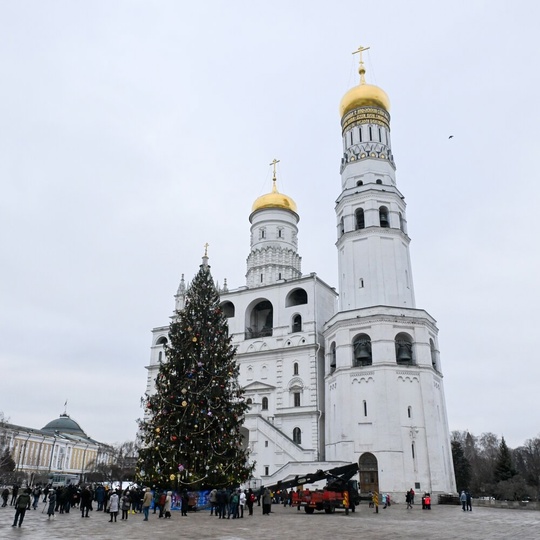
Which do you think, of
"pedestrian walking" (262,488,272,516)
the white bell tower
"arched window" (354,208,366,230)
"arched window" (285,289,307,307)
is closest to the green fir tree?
the white bell tower

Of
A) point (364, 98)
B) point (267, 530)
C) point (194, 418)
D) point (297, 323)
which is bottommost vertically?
point (267, 530)

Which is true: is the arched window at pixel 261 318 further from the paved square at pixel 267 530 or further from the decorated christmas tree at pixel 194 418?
the paved square at pixel 267 530

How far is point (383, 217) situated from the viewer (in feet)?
130

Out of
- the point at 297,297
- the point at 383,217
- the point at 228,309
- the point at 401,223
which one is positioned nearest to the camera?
the point at 383,217

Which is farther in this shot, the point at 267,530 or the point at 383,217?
the point at 383,217

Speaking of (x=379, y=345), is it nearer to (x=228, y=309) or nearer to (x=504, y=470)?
(x=228, y=309)

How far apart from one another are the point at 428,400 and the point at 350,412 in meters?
5.05

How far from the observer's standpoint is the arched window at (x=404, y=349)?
3456 cm

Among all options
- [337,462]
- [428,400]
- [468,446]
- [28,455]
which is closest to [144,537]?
[337,462]

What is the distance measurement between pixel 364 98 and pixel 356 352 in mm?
21330

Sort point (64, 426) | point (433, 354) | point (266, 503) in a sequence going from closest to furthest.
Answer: point (266, 503) → point (433, 354) → point (64, 426)

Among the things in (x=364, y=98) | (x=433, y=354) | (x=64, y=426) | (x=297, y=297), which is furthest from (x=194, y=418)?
(x=64, y=426)

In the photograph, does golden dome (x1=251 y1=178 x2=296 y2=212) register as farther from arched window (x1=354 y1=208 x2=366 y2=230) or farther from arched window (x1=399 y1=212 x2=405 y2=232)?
arched window (x1=399 y1=212 x2=405 y2=232)

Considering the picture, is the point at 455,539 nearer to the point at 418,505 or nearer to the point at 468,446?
the point at 418,505
